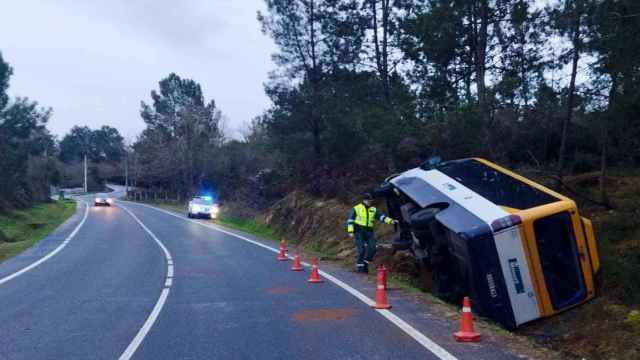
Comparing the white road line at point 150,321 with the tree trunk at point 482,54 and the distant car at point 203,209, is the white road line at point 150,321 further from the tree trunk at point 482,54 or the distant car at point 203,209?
the distant car at point 203,209

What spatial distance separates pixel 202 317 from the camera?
33.5 feet

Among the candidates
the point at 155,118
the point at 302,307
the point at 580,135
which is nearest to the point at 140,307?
the point at 302,307

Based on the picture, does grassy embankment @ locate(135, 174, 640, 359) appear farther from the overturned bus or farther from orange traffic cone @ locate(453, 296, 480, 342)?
orange traffic cone @ locate(453, 296, 480, 342)

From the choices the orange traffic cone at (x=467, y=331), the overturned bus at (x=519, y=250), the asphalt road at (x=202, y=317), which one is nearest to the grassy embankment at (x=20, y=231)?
the asphalt road at (x=202, y=317)

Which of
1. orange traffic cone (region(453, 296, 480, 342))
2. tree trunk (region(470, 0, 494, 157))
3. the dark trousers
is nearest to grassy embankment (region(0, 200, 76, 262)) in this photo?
the dark trousers

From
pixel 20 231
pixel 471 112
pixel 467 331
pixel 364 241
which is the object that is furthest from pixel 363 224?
pixel 20 231

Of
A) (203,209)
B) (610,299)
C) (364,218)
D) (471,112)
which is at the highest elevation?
(471,112)

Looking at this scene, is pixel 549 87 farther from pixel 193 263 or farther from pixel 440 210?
pixel 193 263

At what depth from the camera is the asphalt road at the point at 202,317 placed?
7945 millimetres

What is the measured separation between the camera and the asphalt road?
7.95 metres

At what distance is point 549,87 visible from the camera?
18.8m

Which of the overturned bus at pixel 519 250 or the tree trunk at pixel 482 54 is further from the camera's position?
the tree trunk at pixel 482 54

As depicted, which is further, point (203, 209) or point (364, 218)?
point (203, 209)

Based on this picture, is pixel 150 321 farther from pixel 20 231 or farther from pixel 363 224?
pixel 20 231
